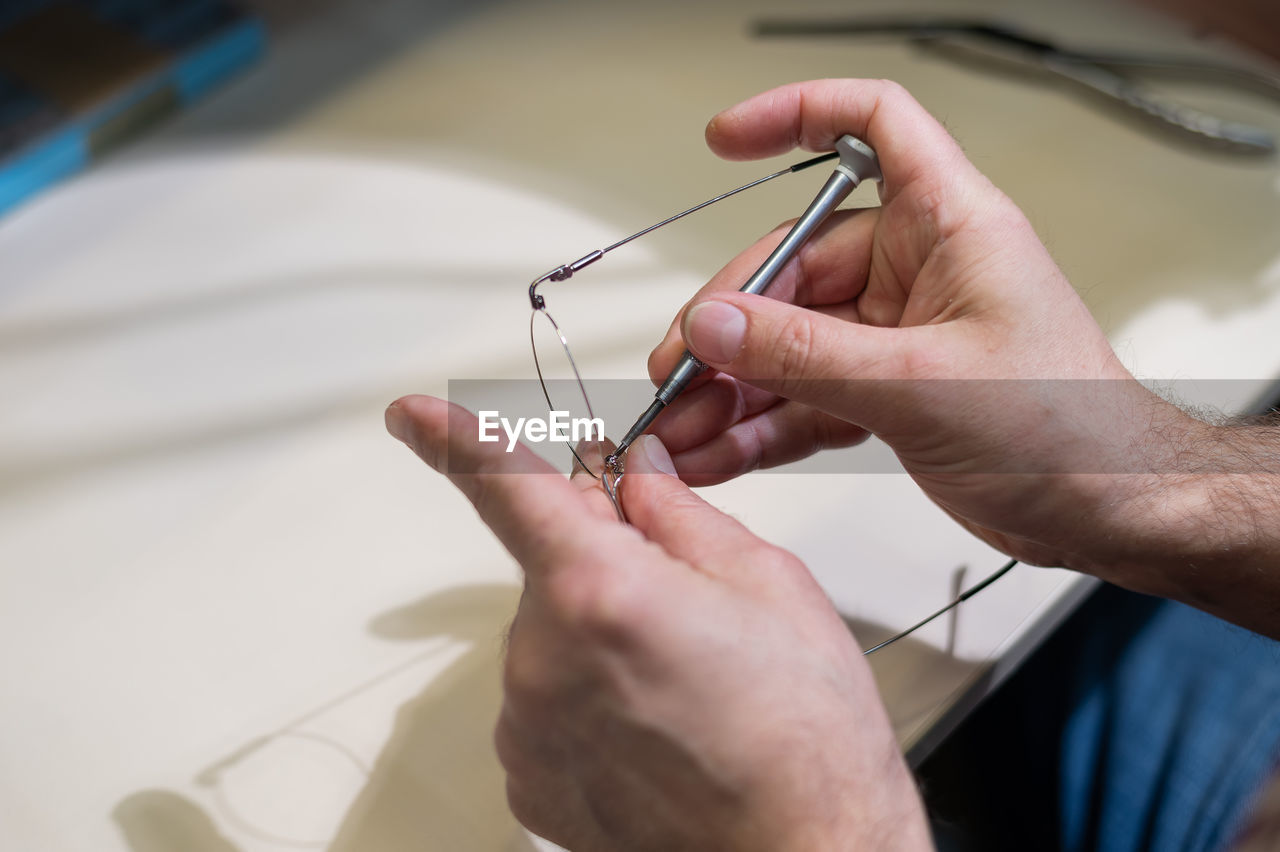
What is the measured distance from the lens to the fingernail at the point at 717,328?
0.58 metres

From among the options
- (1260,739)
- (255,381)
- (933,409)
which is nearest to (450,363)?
(255,381)

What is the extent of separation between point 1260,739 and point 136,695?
0.72 meters

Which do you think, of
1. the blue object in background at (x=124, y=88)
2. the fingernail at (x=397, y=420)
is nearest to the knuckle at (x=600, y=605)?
the fingernail at (x=397, y=420)

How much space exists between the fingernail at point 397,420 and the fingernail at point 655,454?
15 cm

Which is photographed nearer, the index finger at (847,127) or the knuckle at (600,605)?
the knuckle at (600,605)

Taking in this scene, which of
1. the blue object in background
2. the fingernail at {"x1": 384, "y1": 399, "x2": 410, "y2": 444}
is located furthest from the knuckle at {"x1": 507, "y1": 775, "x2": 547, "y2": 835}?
the blue object in background

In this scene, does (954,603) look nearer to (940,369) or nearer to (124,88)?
(940,369)

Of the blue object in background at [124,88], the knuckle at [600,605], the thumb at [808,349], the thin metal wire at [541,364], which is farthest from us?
the blue object in background at [124,88]

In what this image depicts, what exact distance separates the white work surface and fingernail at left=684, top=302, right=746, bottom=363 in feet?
0.58

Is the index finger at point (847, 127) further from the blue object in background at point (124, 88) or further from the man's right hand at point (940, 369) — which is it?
the blue object in background at point (124, 88)

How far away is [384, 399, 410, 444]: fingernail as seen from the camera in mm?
532

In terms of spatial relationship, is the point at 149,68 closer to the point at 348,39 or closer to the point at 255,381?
the point at 348,39

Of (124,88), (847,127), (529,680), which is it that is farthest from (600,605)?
(124,88)

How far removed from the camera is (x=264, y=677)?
63 cm
